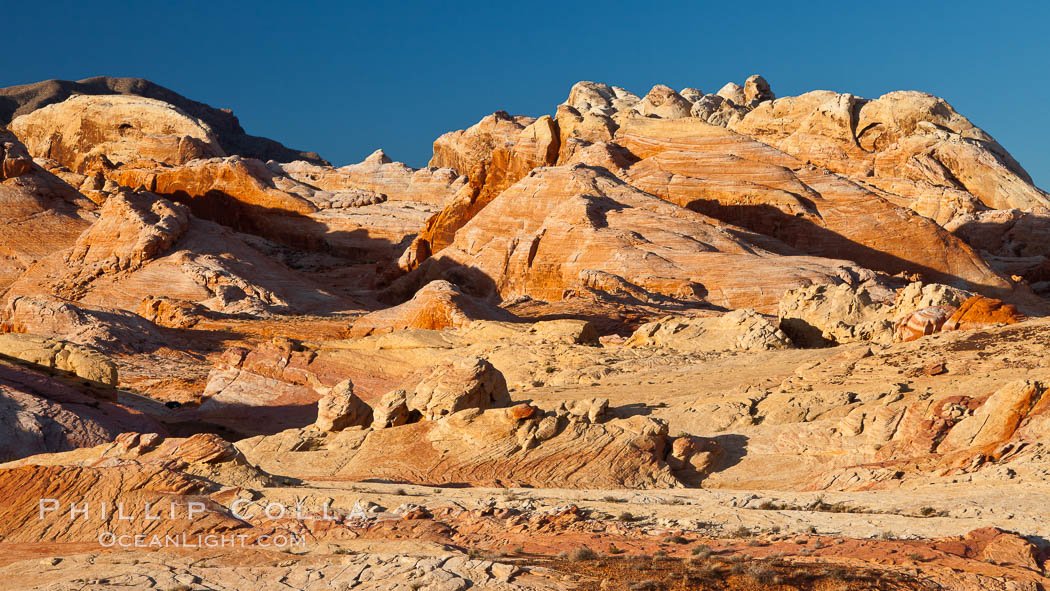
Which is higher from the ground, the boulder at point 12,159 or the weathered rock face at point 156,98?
the weathered rock face at point 156,98

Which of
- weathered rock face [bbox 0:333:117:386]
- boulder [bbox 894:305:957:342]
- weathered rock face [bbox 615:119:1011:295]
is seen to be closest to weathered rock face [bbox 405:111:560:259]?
weathered rock face [bbox 615:119:1011:295]

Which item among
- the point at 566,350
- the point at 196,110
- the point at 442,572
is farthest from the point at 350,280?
the point at 196,110

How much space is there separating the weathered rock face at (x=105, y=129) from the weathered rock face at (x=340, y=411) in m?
69.2

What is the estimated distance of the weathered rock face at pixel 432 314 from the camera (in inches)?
1702

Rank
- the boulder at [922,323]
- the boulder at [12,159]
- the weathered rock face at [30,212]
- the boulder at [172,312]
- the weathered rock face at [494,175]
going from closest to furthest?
the boulder at [922,323]
the boulder at [172,312]
the weathered rock face at [30,212]
the boulder at [12,159]
the weathered rock face at [494,175]

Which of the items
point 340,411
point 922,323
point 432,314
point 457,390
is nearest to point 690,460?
point 457,390

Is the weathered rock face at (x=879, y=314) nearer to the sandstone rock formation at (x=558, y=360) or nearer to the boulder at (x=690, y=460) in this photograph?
the sandstone rock formation at (x=558, y=360)

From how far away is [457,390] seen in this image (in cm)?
2473

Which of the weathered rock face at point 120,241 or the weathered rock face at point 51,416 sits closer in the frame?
the weathered rock face at point 51,416

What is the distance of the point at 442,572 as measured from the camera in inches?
547

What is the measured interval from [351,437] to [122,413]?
791cm

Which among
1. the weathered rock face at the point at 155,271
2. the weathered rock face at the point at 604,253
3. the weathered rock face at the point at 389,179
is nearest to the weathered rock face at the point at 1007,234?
the weathered rock face at the point at 604,253

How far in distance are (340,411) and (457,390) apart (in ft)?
8.49

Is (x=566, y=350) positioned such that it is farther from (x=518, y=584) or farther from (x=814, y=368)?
(x=518, y=584)
